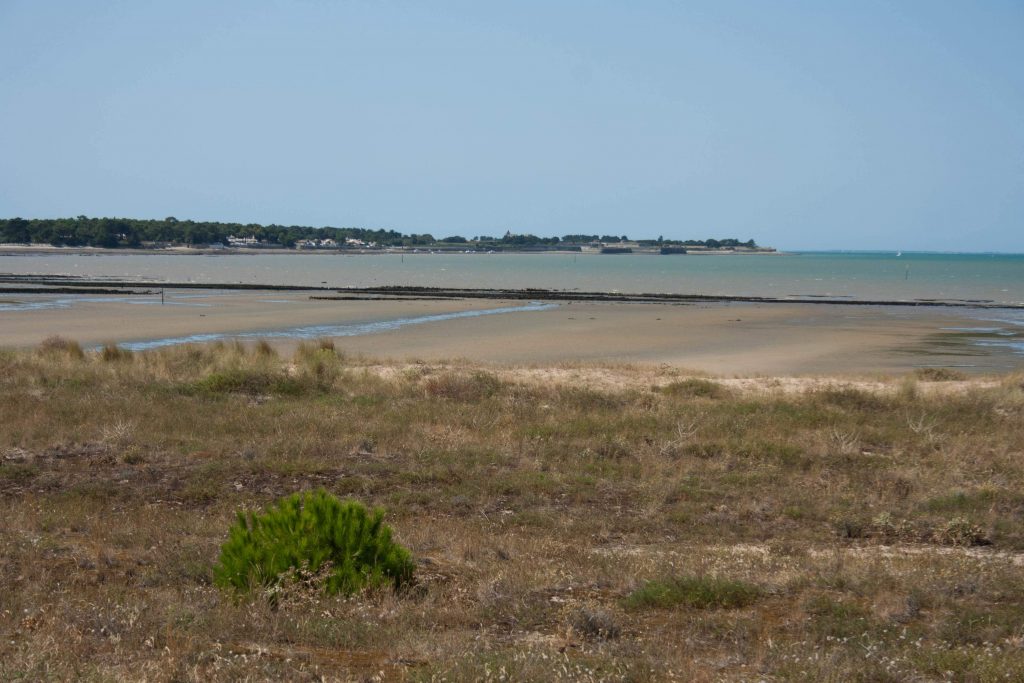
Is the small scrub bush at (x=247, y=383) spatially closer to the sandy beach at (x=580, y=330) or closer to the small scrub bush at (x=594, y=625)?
the sandy beach at (x=580, y=330)

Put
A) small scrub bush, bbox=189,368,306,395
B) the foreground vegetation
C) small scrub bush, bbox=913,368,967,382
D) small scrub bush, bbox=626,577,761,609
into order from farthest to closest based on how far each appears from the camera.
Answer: small scrub bush, bbox=913,368,967,382 → small scrub bush, bbox=189,368,306,395 → small scrub bush, bbox=626,577,761,609 → the foreground vegetation

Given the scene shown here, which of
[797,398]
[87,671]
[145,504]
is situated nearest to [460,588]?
[87,671]

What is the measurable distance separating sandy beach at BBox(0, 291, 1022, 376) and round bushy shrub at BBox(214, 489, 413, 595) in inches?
738

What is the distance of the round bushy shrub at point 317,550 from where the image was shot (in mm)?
6965

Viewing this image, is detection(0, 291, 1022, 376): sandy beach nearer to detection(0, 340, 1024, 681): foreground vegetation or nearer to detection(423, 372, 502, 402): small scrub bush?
detection(423, 372, 502, 402): small scrub bush

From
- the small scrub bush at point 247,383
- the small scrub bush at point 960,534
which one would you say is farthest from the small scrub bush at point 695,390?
the small scrub bush at point 960,534

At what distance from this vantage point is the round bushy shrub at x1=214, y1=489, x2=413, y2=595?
696 centimetres

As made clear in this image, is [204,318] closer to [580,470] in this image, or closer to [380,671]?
[580,470]

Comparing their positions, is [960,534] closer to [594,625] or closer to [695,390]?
[594,625]

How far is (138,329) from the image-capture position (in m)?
39.3

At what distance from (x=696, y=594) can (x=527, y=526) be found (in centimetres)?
296

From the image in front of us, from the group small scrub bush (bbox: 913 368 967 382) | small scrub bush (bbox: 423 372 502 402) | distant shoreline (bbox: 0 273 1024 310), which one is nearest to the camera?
small scrub bush (bbox: 423 372 502 402)

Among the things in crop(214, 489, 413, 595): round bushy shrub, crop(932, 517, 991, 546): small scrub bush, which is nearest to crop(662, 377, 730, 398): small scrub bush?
crop(932, 517, 991, 546): small scrub bush

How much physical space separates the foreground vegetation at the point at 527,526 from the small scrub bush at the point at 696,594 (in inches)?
1.0
